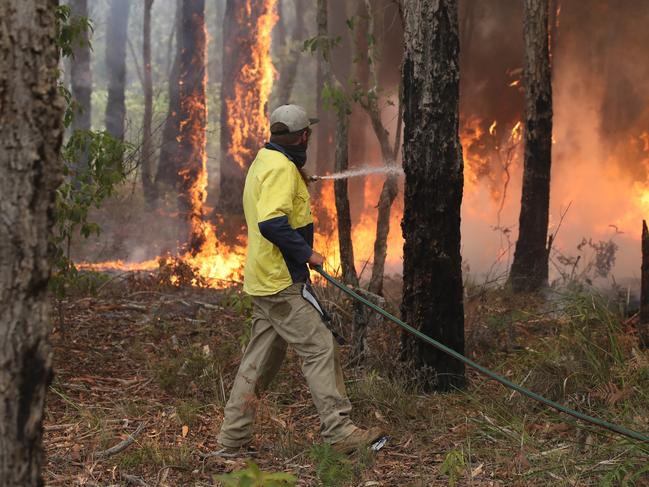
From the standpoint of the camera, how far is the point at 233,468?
17.0 ft

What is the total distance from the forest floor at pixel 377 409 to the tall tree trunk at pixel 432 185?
31cm

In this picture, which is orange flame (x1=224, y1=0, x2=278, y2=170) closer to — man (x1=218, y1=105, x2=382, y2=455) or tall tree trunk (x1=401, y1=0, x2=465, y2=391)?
tall tree trunk (x1=401, y1=0, x2=465, y2=391)

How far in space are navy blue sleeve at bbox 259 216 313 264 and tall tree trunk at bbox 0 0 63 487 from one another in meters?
2.13

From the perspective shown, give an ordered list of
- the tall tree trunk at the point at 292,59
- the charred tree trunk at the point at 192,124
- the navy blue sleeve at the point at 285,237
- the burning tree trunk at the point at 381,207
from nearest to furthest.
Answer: the navy blue sleeve at the point at 285,237
the burning tree trunk at the point at 381,207
the charred tree trunk at the point at 192,124
the tall tree trunk at the point at 292,59

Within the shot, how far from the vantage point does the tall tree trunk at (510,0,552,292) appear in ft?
36.8

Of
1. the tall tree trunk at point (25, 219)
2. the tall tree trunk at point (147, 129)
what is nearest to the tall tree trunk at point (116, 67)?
the tall tree trunk at point (147, 129)

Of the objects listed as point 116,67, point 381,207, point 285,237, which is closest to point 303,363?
point 285,237

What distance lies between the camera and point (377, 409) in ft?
19.6

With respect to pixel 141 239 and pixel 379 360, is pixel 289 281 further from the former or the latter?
pixel 141 239

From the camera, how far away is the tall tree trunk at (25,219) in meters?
2.98

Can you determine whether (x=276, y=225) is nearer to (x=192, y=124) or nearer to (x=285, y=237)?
(x=285, y=237)

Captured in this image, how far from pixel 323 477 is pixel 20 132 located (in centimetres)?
270

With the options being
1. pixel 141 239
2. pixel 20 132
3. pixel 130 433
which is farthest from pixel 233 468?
pixel 141 239

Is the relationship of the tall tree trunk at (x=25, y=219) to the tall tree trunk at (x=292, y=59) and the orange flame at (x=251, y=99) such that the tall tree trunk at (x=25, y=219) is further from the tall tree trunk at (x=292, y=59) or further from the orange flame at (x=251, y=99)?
the tall tree trunk at (x=292, y=59)
